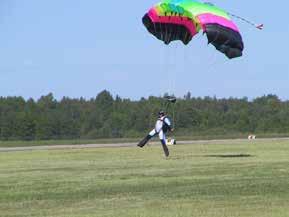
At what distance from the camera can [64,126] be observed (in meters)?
99.3

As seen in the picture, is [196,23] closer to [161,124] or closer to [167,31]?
[167,31]

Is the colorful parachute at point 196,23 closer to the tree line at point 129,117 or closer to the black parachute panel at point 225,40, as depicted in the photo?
the black parachute panel at point 225,40

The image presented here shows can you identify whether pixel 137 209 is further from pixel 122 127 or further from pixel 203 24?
pixel 122 127

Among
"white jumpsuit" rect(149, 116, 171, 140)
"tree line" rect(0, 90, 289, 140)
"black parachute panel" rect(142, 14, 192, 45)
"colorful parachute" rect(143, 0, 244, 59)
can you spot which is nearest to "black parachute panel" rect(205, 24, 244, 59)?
"colorful parachute" rect(143, 0, 244, 59)

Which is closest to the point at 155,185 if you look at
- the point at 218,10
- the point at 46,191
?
the point at 46,191

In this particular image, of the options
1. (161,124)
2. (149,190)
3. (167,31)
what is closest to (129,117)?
(161,124)

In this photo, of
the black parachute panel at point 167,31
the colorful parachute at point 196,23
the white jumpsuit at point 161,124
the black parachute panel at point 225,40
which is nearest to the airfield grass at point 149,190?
the black parachute panel at point 225,40

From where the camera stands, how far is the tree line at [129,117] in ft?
291

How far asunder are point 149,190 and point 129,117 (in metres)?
88.6

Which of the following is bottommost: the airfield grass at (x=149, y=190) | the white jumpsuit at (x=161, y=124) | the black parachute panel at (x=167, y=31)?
the airfield grass at (x=149, y=190)

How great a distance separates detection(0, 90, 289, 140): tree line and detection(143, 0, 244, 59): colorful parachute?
5090 centimetres

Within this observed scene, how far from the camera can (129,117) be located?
106 metres

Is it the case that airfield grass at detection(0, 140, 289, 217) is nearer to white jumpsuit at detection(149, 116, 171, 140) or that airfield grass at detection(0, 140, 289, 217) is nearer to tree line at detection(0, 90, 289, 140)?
white jumpsuit at detection(149, 116, 171, 140)

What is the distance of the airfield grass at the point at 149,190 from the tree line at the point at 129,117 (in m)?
54.6
